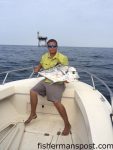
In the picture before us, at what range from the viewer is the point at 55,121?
170 inches

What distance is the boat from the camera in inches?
111

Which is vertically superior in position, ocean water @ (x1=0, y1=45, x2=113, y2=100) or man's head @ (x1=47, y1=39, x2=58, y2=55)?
man's head @ (x1=47, y1=39, x2=58, y2=55)

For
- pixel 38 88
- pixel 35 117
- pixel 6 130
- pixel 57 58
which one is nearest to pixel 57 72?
pixel 57 58

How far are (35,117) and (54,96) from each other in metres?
0.60

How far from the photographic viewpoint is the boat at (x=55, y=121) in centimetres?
281

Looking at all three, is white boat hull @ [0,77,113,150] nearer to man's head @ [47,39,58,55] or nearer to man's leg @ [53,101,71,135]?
man's leg @ [53,101,71,135]

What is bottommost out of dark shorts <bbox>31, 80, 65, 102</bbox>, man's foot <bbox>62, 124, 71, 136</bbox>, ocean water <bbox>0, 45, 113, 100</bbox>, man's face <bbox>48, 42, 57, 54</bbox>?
ocean water <bbox>0, 45, 113, 100</bbox>

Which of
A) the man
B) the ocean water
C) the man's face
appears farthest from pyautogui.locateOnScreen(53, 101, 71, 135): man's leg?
the ocean water

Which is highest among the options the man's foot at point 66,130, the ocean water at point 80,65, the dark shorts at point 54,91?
the dark shorts at point 54,91

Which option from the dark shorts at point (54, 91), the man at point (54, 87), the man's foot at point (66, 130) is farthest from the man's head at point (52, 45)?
the man's foot at point (66, 130)

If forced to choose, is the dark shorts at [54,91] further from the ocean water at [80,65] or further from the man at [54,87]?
the ocean water at [80,65]

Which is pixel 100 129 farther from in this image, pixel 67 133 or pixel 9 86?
pixel 9 86

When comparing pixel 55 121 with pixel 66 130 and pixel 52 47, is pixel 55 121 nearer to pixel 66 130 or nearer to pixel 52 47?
pixel 66 130

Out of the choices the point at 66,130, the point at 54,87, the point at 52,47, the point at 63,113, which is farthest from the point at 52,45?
the point at 66,130
